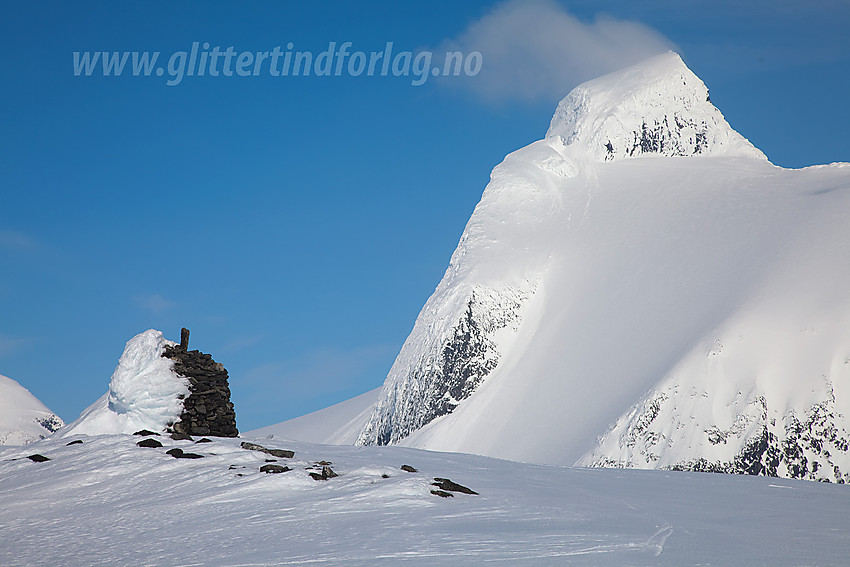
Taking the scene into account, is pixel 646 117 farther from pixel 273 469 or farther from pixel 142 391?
pixel 273 469

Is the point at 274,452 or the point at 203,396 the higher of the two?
the point at 203,396

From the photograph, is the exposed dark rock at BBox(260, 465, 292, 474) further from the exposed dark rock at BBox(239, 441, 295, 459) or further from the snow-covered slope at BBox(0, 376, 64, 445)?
the snow-covered slope at BBox(0, 376, 64, 445)

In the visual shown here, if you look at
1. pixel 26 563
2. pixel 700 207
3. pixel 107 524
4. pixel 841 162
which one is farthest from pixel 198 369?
pixel 841 162

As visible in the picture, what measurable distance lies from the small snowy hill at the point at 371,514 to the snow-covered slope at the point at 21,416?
7114 centimetres

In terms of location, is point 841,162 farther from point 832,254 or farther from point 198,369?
point 198,369

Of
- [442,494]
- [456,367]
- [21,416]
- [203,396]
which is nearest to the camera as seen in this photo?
[442,494]

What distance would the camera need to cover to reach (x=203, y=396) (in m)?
22.2

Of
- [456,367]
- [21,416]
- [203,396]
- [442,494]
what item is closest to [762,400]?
[456,367]

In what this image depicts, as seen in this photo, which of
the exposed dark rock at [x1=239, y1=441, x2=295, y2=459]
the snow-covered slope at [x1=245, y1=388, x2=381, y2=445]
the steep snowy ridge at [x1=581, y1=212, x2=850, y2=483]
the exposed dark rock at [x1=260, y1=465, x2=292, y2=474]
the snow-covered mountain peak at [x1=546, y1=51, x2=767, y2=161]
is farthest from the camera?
the snow-covered mountain peak at [x1=546, y1=51, x2=767, y2=161]

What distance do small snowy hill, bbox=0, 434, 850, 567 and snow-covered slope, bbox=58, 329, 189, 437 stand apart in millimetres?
5232

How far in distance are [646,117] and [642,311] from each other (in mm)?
43439

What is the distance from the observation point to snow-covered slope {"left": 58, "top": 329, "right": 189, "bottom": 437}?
22078 millimetres

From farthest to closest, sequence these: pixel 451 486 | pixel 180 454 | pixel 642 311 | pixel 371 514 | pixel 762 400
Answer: pixel 642 311 → pixel 762 400 → pixel 180 454 → pixel 451 486 → pixel 371 514

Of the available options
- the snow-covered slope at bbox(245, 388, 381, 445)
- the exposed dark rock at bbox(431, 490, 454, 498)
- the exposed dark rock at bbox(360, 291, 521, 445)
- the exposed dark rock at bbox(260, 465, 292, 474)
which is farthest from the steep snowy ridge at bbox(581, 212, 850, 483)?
the exposed dark rock at bbox(431, 490, 454, 498)
